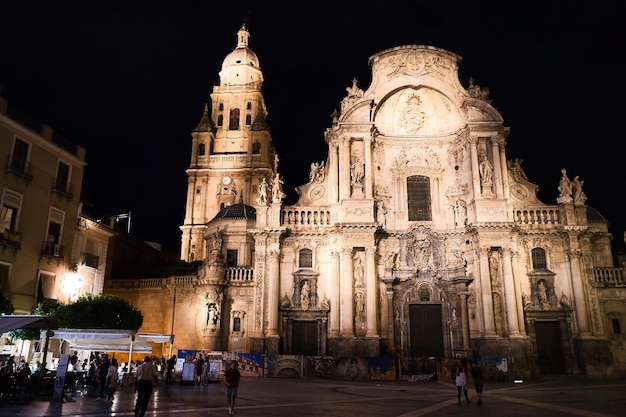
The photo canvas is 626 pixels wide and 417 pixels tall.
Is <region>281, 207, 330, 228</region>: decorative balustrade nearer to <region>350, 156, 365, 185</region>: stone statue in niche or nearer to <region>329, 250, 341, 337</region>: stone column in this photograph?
<region>329, 250, 341, 337</region>: stone column

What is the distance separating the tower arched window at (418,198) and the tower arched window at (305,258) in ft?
23.4

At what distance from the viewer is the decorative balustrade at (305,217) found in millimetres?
32969

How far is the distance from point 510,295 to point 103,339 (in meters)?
22.3

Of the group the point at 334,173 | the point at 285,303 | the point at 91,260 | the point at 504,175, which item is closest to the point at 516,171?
the point at 504,175

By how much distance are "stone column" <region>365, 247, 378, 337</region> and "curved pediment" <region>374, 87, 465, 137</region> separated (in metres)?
9.06

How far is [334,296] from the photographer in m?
31.2

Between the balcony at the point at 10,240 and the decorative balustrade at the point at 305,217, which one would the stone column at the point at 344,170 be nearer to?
the decorative balustrade at the point at 305,217

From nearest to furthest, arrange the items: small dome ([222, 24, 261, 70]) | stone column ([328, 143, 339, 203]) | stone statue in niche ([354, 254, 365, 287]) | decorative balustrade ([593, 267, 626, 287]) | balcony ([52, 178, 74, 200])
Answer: balcony ([52, 178, 74, 200])
stone statue in niche ([354, 254, 365, 287])
decorative balustrade ([593, 267, 626, 287])
stone column ([328, 143, 339, 203])
small dome ([222, 24, 261, 70])

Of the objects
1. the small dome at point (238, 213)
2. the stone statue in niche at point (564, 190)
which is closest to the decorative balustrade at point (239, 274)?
the small dome at point (238, 213)

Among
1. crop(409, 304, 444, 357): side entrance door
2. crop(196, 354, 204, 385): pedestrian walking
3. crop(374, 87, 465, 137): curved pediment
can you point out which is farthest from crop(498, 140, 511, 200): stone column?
crop(196, 354, 204, 385): pedestrian walking

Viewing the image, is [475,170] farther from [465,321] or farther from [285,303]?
[285,303]

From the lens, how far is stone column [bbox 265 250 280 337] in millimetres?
30734

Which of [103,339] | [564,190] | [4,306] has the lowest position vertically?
[103,339]

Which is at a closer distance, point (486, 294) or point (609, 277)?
point (486, 294)
